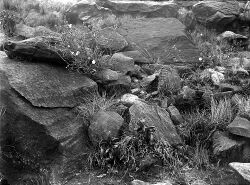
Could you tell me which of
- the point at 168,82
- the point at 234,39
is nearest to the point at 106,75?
the point at 168,82

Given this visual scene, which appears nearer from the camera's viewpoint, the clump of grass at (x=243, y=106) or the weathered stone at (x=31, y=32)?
the clump of grass at (x=243, y=106)

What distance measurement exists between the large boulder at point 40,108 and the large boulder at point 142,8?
540 cm

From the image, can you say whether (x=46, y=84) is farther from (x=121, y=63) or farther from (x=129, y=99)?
(x=121, y=63)

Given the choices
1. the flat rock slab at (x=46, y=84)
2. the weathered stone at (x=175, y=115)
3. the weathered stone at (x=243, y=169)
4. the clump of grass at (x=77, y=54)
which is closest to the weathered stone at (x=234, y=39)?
the weathered stone at (x=175, y=115)

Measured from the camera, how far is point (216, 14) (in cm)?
1012

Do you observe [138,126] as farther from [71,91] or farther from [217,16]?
[217,16]

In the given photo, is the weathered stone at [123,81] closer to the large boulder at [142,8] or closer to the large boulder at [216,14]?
the large boulder at [216,14]

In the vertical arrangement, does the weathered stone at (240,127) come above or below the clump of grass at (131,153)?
above

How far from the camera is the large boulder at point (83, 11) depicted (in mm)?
10055

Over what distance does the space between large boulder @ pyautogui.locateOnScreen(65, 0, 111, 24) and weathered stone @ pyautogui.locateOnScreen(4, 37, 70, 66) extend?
3.83 metres

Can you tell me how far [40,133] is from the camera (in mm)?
5359

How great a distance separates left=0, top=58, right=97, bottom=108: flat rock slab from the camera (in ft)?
18.3

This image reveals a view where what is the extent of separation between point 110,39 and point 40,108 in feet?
10.7

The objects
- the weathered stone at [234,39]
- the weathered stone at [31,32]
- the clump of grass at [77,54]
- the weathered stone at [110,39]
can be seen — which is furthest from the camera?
the weathered stone at [234,39]
